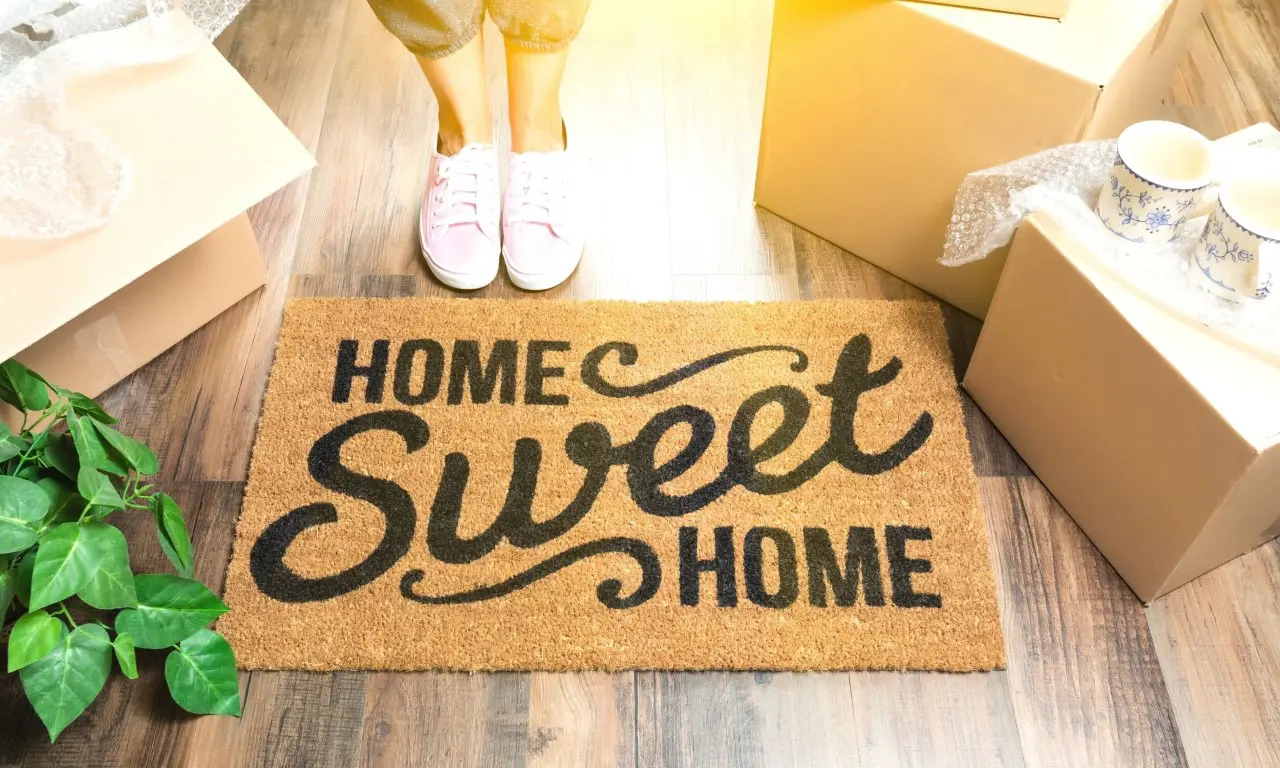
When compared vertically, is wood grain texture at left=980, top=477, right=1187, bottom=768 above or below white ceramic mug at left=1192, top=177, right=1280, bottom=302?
below

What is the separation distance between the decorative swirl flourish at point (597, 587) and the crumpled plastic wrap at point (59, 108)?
502mm

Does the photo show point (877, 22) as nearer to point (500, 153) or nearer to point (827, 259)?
point (827, 259)

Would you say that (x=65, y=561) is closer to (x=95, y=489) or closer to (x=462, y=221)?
(x=95, y=489)

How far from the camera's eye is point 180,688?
3.01ft

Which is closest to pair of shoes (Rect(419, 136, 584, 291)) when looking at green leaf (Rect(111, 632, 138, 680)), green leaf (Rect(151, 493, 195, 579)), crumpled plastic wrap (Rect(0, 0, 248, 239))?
crumpled plastic wrap (Rect(0, 0, 248, 239))

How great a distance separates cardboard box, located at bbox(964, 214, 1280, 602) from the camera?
0.89 metres

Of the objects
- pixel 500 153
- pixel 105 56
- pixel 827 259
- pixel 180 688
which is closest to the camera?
pixel 180 688

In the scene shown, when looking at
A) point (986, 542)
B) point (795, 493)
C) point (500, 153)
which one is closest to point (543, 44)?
point (500, 153)

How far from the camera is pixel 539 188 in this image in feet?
4.32

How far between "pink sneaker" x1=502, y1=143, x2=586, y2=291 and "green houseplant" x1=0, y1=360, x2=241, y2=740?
50 cm

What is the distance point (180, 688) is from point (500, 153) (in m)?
0.86

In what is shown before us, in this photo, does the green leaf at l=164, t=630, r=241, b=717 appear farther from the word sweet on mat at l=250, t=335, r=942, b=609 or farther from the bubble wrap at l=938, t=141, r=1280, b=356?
the bubble wrap at l=938, t=141, r=1280, b=356

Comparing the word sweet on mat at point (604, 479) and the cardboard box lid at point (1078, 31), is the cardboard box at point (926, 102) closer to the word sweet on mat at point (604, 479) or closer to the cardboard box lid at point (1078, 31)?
the cardboard box lid at point (1078, 31)

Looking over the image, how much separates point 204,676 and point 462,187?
675 mm
